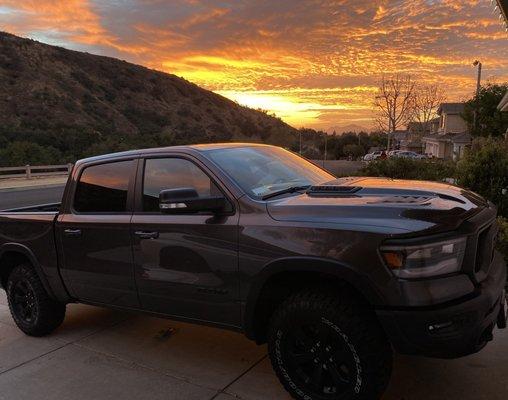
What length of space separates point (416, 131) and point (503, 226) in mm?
79099

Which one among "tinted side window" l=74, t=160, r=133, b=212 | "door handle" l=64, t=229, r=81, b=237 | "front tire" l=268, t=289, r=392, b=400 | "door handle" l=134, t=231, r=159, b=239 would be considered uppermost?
"tinted side window" l=74, t=160, r=133, b=212

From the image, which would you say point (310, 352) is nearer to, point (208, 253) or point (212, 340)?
point (208, 253)

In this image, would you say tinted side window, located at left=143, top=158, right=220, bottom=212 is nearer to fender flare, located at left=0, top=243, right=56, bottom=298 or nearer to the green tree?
fender flare, located at left=0, top=243, right=56, bottom=298

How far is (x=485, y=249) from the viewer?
318 cm

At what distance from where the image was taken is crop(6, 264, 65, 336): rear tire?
4859mm

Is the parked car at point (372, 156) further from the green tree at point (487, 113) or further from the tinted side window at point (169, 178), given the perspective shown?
the tinted side window at point (169, 178)

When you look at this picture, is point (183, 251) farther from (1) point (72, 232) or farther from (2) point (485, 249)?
(2) point (485, 249)

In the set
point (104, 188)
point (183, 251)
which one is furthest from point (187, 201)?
point (104, 188)

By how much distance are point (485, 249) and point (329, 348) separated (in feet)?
3.76

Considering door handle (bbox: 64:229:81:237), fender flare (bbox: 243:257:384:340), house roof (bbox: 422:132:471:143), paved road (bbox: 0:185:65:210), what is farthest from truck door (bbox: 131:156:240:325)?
house roof (bbox: 422:132:471:143)

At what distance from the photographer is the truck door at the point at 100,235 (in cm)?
410

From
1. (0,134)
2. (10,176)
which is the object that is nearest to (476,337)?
(10,176)

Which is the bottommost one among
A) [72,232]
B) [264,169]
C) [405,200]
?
[72,232]

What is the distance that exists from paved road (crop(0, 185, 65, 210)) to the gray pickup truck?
15.3 m
